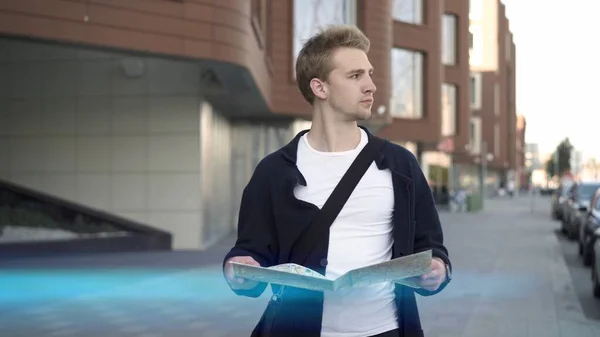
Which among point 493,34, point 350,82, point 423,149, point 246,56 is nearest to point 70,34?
point 246,56

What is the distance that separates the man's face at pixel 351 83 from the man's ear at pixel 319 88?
0.07 feet

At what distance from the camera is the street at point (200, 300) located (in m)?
8.07

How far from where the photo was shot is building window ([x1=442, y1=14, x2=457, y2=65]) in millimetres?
53500

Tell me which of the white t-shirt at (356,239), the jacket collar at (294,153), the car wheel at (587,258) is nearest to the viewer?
the white t-shirt at (356,239)

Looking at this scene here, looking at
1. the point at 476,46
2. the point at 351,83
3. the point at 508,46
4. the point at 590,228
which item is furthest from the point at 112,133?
the point at 508,46

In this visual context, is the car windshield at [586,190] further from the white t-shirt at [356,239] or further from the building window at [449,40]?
the building window at [449,40]

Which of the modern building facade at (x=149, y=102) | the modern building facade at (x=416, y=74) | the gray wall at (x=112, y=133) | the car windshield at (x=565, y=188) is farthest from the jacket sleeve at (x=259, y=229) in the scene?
the modern building facade at (x=416, y=74)

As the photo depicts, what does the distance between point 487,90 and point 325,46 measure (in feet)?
277

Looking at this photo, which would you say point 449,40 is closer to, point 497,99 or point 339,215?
point 497,99

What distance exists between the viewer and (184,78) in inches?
717

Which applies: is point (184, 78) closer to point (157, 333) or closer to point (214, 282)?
point (214, 282)

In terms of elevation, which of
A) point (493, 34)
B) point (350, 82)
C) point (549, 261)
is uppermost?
point (493, 34)

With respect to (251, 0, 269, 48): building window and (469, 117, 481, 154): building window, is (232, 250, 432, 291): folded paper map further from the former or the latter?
(469, 117, 481, 154): building window

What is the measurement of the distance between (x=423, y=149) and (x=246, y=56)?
33303 mm
